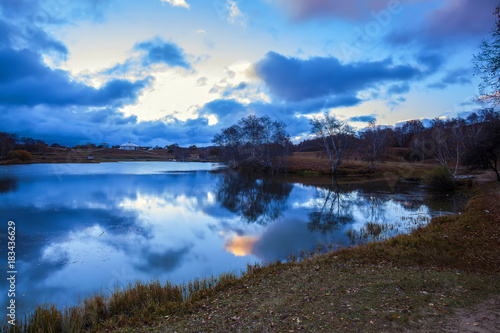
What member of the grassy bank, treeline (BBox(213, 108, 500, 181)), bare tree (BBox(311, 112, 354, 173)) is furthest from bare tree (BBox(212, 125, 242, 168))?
the grassy bank

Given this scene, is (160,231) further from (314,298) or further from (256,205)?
(256,205)

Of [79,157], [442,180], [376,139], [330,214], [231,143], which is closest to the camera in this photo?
[330,214]

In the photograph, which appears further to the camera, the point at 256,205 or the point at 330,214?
the point at 256,205

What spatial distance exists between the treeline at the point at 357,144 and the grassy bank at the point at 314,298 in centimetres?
3118

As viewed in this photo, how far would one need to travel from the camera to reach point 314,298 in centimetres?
709

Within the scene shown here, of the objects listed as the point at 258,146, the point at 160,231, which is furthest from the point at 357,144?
the point at 160,231

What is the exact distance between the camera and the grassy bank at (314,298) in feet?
19.5

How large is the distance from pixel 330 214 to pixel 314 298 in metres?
15.5

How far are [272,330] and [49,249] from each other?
40.1ft

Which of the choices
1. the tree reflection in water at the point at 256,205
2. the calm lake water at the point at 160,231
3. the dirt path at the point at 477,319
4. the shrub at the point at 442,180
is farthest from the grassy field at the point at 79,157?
the shrub at the point at 442,180

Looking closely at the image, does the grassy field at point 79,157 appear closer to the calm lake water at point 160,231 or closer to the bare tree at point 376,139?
the calm lake water at point 160,231

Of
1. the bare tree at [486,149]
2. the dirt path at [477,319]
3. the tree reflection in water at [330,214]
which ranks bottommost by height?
the tree reflection in water at [330,214]

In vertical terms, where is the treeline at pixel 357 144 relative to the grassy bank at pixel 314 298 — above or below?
above

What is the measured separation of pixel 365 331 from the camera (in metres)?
5.38
